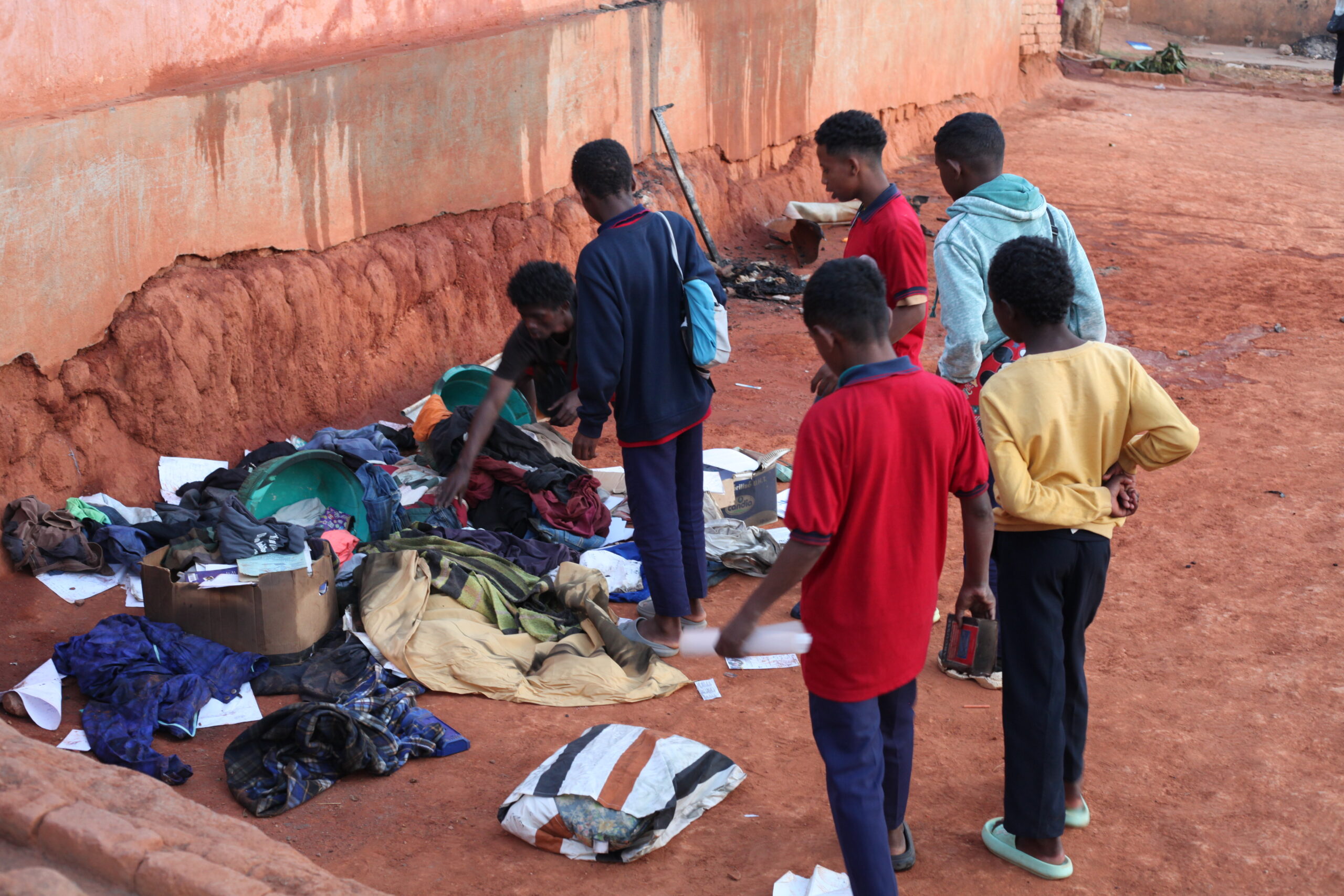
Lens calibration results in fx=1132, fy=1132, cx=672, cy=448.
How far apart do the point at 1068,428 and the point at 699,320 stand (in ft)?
5.43

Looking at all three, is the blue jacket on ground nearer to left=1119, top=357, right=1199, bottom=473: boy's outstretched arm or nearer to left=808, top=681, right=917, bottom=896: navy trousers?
left=808, top=681, right=917, bottom=896: navy trousers

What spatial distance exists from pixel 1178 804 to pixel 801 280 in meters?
7.84

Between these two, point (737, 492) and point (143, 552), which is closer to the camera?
point (143, 552)

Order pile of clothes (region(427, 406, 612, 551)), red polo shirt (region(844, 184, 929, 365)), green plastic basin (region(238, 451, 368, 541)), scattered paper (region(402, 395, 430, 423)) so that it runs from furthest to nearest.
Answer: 1. scattered paper (region(402, 395, 430, 423))
2. pile of clothes (region(427, 406, 612, 551))
3. green plastic basin (region(238, 451, 368, 541))
4. red polo shirt (region(844, 184, 929, 365))

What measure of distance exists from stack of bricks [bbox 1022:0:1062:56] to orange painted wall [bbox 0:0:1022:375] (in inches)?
295

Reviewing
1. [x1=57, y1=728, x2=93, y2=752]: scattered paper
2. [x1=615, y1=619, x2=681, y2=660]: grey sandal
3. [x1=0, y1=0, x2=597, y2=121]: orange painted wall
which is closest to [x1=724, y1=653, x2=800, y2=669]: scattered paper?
[x1=615, y1=619, x2=681, y2=660]: grey sandal

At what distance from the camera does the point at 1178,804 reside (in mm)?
3842

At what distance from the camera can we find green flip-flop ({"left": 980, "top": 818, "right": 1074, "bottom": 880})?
3.44 meters

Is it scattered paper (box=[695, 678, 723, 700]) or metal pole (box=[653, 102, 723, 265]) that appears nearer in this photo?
scattered paper (box=[695, 678, 723, 700])

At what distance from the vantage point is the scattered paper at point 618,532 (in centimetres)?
602

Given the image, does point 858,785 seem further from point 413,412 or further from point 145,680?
point 413,412

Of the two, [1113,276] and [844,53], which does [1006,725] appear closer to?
[1113,276]

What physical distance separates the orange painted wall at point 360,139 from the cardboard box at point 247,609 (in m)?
1.69

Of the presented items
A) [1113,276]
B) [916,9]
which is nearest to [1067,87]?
[916,9]
